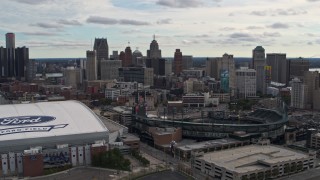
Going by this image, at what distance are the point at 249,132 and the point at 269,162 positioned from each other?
1220cm

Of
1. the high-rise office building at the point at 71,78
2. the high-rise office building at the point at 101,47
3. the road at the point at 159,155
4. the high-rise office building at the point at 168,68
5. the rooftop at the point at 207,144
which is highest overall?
the high-rise office building at the point at 101,47

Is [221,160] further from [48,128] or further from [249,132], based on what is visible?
[48,128]

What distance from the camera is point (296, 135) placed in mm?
50062

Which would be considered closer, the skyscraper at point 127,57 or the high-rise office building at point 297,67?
the high-rise office building at point 297,67

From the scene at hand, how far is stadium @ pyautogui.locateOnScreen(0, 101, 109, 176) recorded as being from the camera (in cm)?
3578

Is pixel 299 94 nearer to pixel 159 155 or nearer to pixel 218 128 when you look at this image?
pixel 218 128

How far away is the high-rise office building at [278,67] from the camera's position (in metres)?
121

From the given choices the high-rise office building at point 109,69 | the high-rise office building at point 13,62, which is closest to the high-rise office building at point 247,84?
the high-rise office building at point 109,69

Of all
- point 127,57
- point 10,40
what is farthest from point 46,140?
point 10,40

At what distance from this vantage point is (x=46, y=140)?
3750 centimetres

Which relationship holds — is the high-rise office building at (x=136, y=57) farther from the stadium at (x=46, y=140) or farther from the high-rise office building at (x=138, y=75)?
the stadium at (x=46, y=140)

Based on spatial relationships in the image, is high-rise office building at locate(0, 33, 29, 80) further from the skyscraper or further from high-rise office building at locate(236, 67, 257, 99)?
high-rise office building at locate(236, 67, 257, 99)

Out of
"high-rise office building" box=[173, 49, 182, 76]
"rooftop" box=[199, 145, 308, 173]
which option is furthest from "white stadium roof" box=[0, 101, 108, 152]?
"high-rise office building" box=[173, 49, 182, 76]

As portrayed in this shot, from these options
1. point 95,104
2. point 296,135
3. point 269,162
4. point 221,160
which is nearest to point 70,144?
point 221,160
